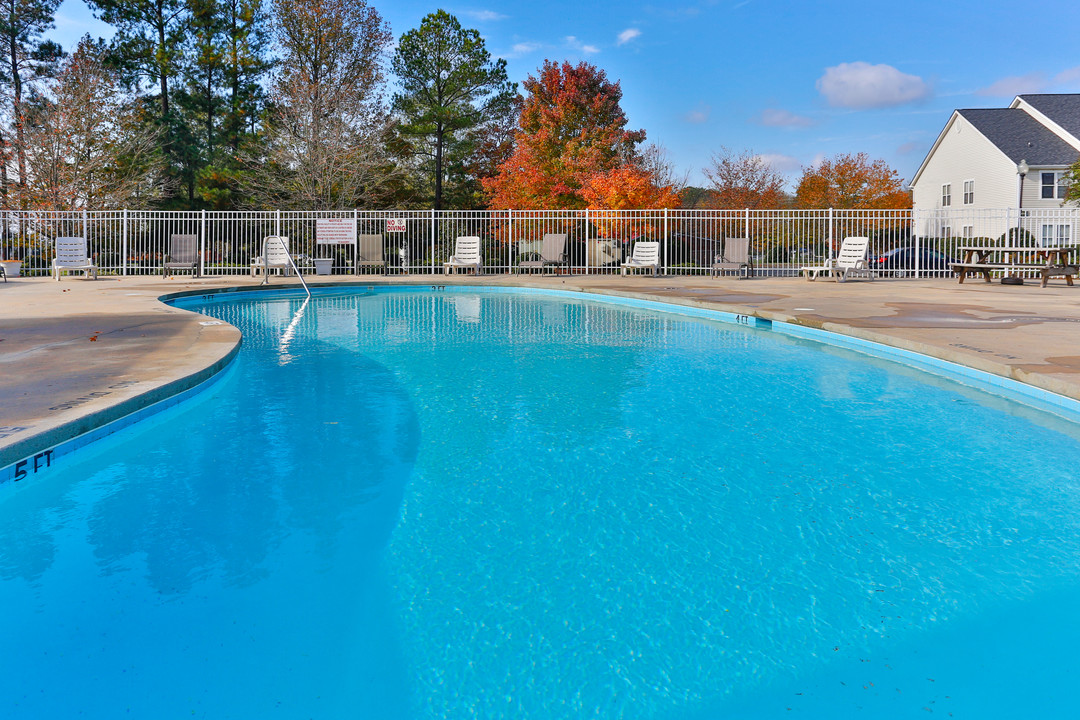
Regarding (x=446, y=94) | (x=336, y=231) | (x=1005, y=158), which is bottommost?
(x=336, y=231)

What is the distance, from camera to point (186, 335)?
22.9ft

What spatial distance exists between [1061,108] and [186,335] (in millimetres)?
36079

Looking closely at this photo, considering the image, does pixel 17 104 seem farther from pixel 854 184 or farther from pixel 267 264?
pixel 854 184

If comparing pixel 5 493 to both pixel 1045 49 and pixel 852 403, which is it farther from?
pixel 1045 49

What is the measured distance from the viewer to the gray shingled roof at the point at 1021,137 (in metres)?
29.2

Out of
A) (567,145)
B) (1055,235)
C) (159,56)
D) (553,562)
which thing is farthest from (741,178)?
(553,562)

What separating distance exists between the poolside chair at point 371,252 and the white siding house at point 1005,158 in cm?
1899

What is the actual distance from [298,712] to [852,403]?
14.2 feet

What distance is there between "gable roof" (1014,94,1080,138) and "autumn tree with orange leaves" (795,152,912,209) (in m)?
8.28

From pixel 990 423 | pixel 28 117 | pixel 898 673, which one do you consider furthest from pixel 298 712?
pixel 28 117

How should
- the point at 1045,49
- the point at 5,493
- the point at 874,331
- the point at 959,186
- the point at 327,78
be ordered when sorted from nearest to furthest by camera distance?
the point at 5,493 < the point at 874,331 < the point at 1045,49 < the point at 327,78 < the point at 959,186

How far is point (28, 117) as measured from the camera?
24578 mm

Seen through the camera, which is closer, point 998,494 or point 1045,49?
point 998,494

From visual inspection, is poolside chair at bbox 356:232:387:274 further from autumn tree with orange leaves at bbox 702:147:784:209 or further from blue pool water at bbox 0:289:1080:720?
autumn tree with orange leaves at bbox 702:147:784:209
